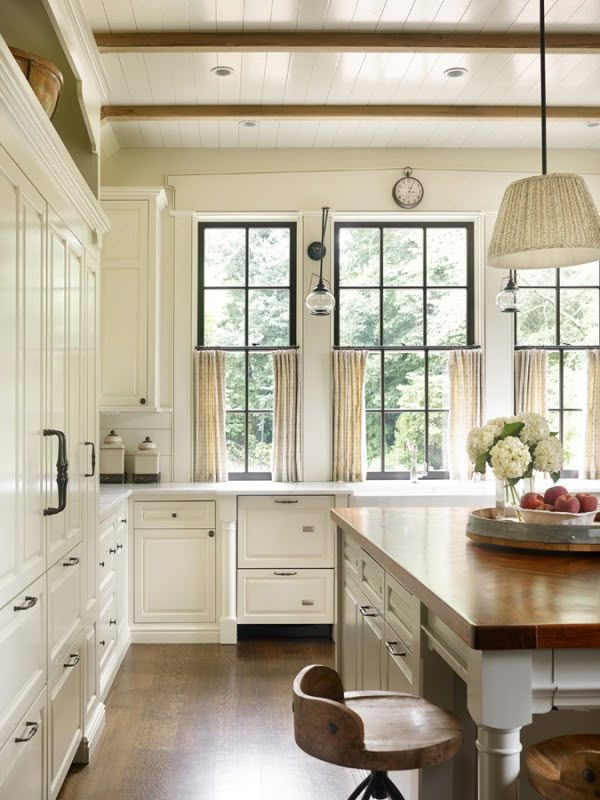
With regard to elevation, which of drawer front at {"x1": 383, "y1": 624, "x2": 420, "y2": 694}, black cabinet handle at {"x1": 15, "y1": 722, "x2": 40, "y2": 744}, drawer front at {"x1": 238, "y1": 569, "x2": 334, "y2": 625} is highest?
drawer front at {"x1": 383, "y1": 624, "x2": 420, "y2": 694}

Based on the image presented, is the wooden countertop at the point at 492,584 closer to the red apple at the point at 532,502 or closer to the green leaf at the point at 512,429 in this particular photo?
the red apple at the point at 532,502

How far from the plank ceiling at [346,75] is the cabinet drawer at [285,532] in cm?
238

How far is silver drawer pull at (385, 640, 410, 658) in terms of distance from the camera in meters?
2.28

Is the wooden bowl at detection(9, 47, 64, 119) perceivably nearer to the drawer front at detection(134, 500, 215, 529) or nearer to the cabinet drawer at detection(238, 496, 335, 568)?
the drawer front at detection(134, 500, 215, 529)

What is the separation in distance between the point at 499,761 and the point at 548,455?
120 centimetres

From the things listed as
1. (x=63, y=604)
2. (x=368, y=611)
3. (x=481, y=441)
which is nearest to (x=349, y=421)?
(x=368, y=611)

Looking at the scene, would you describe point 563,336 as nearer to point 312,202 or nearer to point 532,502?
point 312,202

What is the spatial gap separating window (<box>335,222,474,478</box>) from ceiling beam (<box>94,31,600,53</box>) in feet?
5.90

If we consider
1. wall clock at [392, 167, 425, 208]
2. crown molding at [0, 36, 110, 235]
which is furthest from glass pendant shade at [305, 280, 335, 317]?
crown molding at [0, 36, 110, 235]

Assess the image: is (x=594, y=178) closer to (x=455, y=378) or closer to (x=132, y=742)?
(x=455, y=378)

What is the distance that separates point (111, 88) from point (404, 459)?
3007mm

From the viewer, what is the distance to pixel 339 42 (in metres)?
3.82

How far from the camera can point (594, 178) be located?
555cm

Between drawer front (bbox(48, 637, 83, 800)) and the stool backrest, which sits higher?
the stool backrest
